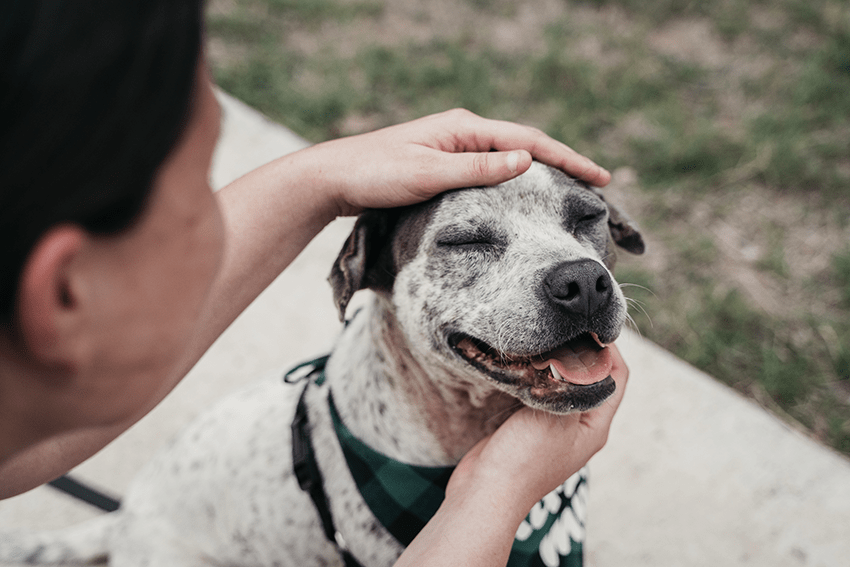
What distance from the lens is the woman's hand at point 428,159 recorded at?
1.70 m

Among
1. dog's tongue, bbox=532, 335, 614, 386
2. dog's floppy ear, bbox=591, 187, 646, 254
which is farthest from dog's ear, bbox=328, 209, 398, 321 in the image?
dog's floppy ear, bbox=591, 187, 646, 254

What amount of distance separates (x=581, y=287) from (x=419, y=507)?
0.89 m

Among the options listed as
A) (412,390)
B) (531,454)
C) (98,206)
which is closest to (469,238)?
(412,390)

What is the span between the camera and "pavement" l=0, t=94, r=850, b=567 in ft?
8.93

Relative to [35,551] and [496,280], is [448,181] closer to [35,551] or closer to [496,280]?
[496,280]

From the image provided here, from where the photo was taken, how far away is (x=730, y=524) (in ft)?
9.09

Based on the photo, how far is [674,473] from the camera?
2.95m

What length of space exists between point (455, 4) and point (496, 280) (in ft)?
16.3

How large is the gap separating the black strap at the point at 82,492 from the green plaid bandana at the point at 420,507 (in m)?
1.30

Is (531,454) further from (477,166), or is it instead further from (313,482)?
(477,166)

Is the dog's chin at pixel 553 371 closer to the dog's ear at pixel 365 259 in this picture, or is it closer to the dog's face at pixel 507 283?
the dog's face at pixel 507 283

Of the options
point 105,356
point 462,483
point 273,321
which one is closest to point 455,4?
point 273,321

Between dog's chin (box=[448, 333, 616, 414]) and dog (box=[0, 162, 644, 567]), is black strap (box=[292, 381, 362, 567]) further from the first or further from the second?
dog's chin (box=[448, 333, 616, 414])

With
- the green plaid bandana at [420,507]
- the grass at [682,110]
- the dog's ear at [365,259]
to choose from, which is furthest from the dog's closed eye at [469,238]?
the grass at [682,110]
